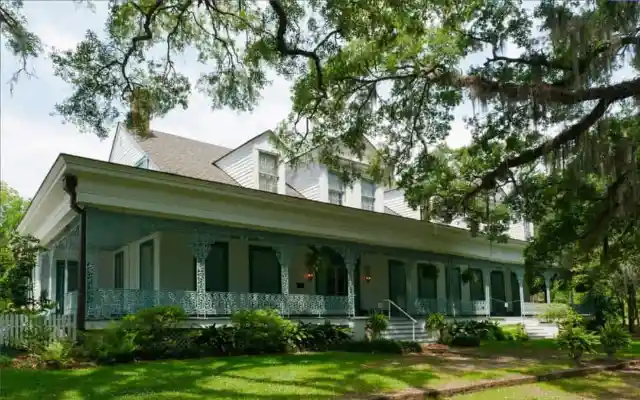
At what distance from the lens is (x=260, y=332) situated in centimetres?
1474

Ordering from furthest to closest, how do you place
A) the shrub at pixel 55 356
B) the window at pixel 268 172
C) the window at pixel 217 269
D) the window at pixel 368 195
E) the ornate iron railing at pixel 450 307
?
1. the window at pixel 368 195
2. the ornate iron railing at pixel 450 307
3. the window at pixel 268 172
4. the window at pixel 217 269
5. the shrub at pixel 55 356

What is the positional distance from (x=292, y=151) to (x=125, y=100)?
5309mm

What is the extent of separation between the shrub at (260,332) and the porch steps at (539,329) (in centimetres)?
1530

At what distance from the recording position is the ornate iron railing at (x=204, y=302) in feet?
45.9

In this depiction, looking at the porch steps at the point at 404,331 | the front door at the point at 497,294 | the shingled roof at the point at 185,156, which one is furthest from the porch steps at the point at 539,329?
the shingled roof at the point at 185,156

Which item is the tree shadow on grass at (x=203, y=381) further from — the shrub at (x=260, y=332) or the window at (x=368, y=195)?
the window at (x=368, y=195)

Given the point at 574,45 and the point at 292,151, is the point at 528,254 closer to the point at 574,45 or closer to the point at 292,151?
the point at 292,151

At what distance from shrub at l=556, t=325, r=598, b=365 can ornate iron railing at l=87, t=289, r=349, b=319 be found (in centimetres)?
743

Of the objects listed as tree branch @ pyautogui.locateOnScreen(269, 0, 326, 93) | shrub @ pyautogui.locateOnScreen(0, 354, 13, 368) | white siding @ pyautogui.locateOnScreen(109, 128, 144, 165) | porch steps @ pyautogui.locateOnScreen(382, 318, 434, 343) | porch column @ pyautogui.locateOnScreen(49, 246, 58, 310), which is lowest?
porch steps @ pyautogui.locateOnScreen(382, 318, 434, 343)

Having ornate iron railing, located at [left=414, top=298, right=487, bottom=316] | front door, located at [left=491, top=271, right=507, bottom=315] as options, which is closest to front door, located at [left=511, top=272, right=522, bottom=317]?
front door, located at [left=491, top=271, right=507, bottom=315]

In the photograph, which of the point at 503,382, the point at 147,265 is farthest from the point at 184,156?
the point at 503,382

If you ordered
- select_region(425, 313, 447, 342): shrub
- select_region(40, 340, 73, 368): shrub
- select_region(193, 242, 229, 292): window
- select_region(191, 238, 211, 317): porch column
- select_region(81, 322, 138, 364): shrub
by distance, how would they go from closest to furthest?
select_region(40, 340, 73, 368): shrub
select_region(81, 322, 138, 364): shrub
select_region(191, 238, 211, 317): porch column
select_region(193, 242, 229, 292): window
select_region(425, 313, 447, 342): shrub

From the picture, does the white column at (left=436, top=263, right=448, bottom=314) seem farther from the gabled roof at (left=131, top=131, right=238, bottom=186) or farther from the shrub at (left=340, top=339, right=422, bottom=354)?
the gabled roof at (left=131, top=131, right=238, bottom=186)

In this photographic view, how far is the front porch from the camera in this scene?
49.9 ft
